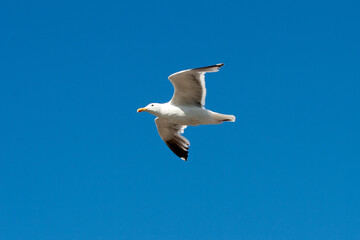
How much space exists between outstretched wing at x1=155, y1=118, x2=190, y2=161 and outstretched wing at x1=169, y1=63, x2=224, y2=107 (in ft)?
6.31

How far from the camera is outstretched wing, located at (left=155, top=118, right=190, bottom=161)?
642 inches

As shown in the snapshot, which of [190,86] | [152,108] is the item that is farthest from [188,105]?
[152,108]

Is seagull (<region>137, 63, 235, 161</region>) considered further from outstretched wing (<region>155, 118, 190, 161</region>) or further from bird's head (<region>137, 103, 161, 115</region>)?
outstretched wing (<region>155, 118, 190, 161</region>)

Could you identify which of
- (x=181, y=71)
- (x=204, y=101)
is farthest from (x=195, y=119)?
(x=181, y=71)

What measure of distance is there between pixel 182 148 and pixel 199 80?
3272mm

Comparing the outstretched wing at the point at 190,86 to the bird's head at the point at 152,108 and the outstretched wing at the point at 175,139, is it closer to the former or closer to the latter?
the bird's head at the point at 152,108

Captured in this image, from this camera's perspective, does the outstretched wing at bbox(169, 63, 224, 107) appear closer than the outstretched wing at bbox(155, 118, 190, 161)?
Yes

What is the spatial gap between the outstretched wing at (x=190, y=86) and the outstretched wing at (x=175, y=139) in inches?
75.8

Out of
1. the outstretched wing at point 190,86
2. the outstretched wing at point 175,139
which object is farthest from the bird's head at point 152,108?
the outstretched wing at point 175,139

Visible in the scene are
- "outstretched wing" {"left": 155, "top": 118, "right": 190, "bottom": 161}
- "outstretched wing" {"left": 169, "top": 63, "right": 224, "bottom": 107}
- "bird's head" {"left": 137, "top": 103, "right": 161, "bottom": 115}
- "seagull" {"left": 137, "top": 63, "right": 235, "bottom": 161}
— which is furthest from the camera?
"outstretched wing" {"left": 155, "top": 118, "right": 190, "bottom": 161}

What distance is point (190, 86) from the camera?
1404 cm

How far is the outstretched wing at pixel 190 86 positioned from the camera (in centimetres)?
1352

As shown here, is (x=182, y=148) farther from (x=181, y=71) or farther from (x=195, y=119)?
(x=181, y=71)

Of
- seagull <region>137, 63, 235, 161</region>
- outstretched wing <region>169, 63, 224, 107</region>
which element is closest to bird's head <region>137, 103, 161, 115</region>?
seagull <region>137, 63, 235, 161</region>
